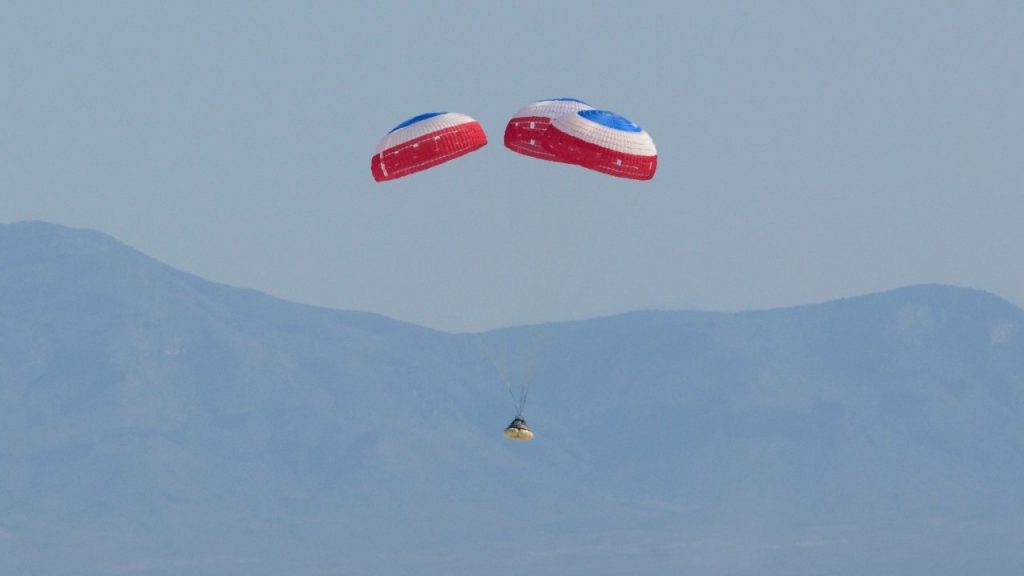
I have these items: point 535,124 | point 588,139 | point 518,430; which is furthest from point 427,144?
point 518,430

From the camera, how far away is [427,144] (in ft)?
249

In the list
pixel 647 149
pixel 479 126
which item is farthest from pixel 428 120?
pixel 647 149

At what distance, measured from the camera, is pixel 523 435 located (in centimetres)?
7319

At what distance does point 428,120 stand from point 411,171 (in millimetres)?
1960

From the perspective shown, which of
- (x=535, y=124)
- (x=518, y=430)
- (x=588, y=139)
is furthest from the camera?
(x=535, y=124)

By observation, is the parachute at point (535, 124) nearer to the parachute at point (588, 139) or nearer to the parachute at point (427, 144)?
the parachute at point (588, 139)

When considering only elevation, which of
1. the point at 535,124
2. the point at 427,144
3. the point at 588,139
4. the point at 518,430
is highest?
the point at 535,124

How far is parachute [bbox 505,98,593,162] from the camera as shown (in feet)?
252

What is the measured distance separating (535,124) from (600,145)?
3124 mm

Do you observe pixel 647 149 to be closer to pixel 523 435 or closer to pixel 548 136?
pixel 548 136

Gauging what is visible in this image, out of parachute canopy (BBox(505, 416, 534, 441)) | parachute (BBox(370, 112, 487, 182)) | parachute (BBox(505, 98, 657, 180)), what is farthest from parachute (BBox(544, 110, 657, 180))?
parachute canopy (BBox(505, 416, 534, 441))

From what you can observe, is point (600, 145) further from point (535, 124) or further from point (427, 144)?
point (427, 144)

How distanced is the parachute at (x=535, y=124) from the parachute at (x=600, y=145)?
64 centimetres

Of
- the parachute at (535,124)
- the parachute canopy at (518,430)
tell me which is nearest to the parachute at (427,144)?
the parachute at (535,124)
